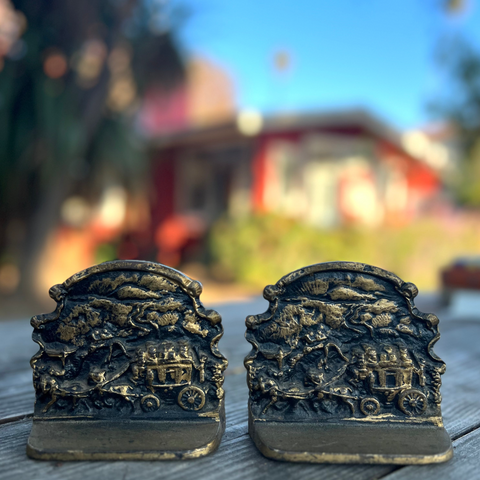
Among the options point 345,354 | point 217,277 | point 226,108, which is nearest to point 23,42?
point 217,277

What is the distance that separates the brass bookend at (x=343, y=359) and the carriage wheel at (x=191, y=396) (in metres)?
0.13

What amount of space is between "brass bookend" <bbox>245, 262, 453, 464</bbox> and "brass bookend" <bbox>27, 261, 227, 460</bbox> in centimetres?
14

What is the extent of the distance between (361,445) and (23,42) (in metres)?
6.46

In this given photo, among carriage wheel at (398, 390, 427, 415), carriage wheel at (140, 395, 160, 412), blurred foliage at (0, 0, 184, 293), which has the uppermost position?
blurred foliage at (0, 0, 184, 293)

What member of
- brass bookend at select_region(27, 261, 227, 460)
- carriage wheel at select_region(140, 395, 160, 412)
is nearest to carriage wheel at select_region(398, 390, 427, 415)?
brass bookend at select_region(27, 261, 227, 460)

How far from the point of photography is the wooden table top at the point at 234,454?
1033mm

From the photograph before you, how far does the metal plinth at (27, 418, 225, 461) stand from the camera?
108 cm

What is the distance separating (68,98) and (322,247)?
4930 millimetres

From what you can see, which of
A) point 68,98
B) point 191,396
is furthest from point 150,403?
point 68,98

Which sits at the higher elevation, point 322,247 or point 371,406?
point 322,247

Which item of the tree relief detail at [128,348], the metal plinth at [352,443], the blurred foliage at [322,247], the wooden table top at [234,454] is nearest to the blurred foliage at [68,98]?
the blurred foliage at [322,247]

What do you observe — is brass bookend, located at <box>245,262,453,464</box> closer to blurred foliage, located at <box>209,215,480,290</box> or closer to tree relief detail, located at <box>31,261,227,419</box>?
tree relief detail, located at <box>31,261,227,419</box>

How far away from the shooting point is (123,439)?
44.4 inches

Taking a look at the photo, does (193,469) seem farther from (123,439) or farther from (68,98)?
(68,98)
